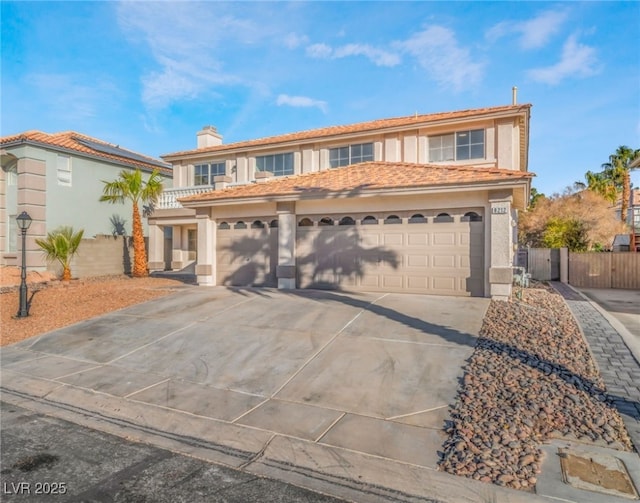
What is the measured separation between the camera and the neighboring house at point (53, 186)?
1909cm

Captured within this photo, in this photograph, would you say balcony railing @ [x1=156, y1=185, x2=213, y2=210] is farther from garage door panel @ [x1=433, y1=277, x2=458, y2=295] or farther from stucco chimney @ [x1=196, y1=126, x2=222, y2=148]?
garage door panel @ [x1=433, y1=277, x2=458, y2=295]

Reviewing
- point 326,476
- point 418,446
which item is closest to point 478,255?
point 418,446

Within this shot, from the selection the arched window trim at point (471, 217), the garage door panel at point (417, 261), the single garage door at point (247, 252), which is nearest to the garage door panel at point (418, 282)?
the garage door panel at point (417, 261)

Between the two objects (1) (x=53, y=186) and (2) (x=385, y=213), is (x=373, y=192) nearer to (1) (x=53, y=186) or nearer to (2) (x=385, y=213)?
(2) (x=385, y=213)

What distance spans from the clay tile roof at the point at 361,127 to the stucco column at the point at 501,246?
617 centimetres

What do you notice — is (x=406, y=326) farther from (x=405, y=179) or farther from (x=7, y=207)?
(x=7, y=207)

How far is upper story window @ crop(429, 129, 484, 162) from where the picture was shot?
16.8m

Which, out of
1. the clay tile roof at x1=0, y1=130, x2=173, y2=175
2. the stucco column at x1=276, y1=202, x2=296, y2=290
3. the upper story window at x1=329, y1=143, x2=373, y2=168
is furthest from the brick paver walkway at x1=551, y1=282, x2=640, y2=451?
the clay tile roof at x1=0, y1=130, x2=173, y2=175

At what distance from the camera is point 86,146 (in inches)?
887

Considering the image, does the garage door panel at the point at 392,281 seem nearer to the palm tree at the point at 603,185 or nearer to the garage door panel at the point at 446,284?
the garage door panel at the point at 446,284

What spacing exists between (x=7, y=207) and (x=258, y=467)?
75.3 feet

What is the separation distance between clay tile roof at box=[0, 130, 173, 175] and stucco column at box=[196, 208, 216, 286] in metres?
10.2

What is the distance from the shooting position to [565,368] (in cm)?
643

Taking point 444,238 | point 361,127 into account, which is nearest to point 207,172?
point 361,127
